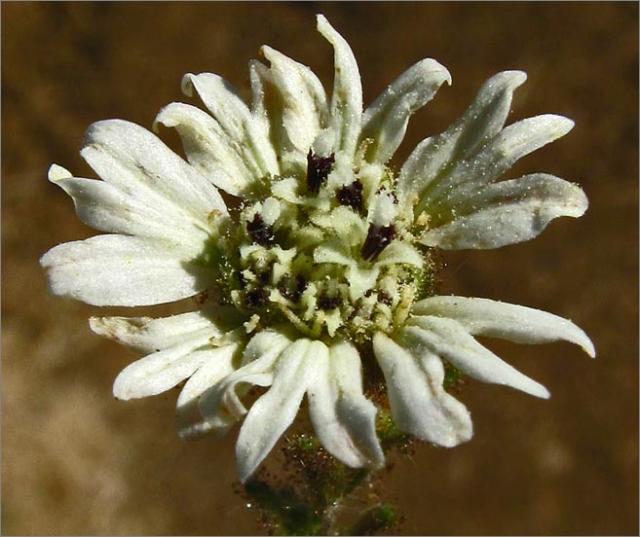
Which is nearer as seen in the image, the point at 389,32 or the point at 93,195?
the point at 93,195

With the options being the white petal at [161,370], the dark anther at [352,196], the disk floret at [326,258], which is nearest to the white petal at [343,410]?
the disk floret at [326,258]

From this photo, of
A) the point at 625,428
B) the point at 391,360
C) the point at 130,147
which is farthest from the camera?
the point at 625,428

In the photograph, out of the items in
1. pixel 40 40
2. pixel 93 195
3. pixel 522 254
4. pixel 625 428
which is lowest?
pixel 625 428

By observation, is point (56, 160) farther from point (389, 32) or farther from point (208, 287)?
point (208, 287)

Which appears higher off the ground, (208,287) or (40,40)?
(40,40)

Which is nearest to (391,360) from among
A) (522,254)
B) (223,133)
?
(223,133)

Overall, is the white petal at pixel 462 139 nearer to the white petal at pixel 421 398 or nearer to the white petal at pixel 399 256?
the white petal at pixel 399 256

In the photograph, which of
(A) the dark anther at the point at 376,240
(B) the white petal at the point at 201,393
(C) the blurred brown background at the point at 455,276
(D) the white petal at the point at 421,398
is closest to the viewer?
(D) the white petal at the point at 421,398
